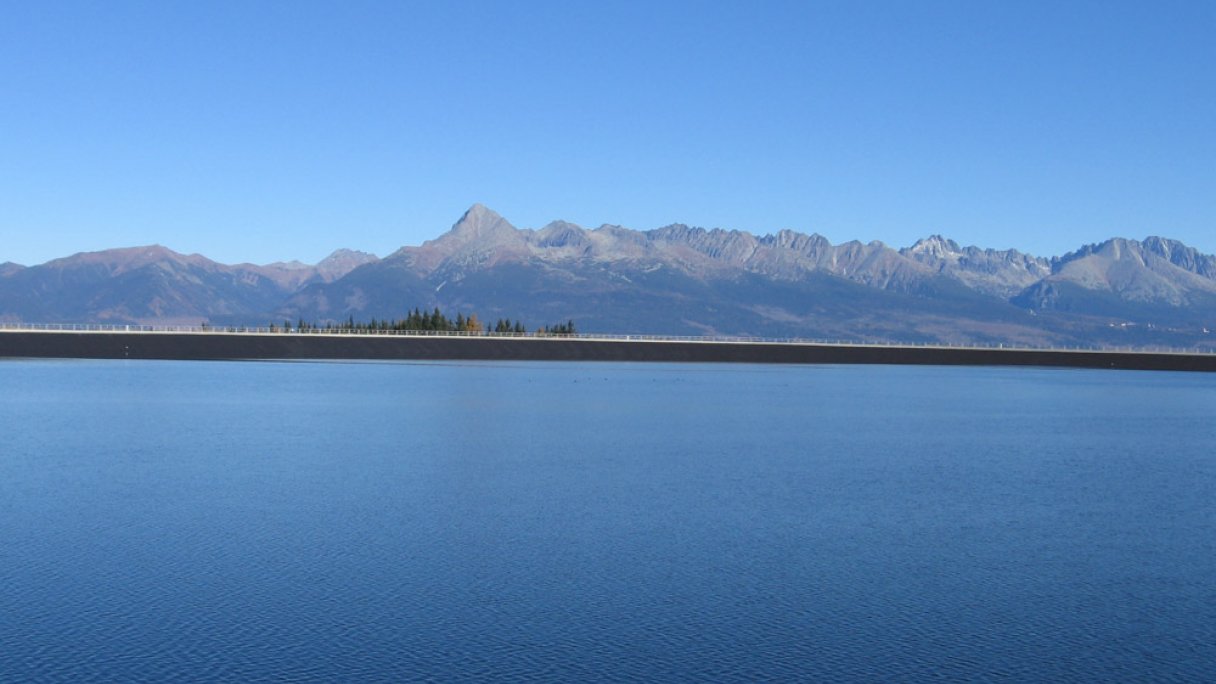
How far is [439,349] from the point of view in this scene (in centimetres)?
16588

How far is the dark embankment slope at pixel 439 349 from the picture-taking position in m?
151

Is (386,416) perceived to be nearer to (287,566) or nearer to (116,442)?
(116,442)

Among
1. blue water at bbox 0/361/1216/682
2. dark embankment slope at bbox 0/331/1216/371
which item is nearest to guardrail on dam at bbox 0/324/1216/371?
dark embankment slope at bbox 0/331/1216/371

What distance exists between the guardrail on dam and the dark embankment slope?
118mm

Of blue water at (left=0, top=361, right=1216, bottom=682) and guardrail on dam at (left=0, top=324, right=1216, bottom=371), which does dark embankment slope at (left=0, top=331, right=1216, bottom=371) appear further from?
blue water at (left=0, top=361, right=1216, bottom=682)

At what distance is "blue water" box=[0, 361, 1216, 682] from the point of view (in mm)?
18828

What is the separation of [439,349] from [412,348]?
3.45 metres

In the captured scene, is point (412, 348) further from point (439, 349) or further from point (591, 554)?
point (591, 554)

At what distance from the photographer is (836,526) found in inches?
1216

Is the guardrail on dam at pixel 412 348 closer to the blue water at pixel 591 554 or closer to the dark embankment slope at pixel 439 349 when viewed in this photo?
the dark embankment slope at pixel 439 349

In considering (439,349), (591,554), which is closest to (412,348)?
(439,349)

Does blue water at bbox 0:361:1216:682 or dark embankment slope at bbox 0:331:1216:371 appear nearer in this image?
blue water at bbox 0:361:1216:682

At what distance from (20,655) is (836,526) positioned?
1880 cm

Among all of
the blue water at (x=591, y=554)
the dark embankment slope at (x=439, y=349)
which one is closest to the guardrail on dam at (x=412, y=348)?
the dark embankment slope at (x=439, y=349)
